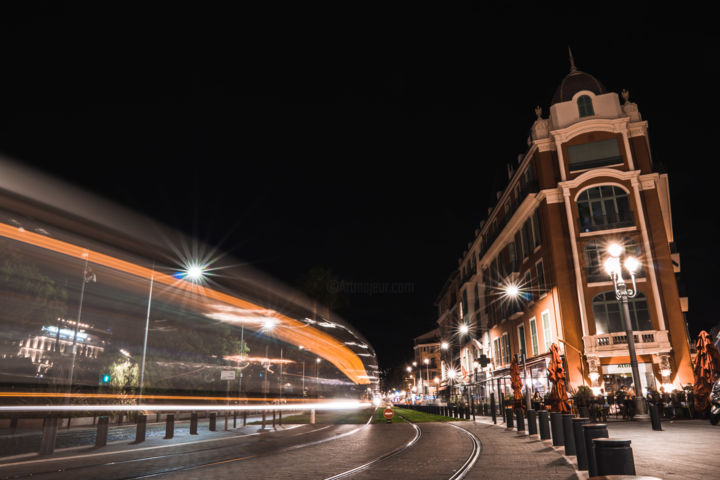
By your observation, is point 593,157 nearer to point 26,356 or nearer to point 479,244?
point 479,244

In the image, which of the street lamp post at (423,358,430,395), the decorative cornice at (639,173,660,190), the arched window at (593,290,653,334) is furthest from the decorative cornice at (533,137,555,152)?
the street lamp post at (423,358,430,395)

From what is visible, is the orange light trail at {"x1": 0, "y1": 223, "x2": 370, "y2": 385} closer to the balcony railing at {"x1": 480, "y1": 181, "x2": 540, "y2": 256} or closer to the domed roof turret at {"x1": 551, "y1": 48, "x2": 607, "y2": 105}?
the balcony railing at {"x1": 480, "y1": 181, "x2": 540, "y2": 256}

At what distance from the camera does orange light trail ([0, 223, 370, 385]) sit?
9359 millimetres

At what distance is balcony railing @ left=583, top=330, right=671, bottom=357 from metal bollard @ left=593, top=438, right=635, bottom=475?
2624 centimetres

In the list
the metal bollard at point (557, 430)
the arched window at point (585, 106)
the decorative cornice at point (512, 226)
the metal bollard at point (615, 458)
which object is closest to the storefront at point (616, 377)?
the decorative cornice at point (512, 226)

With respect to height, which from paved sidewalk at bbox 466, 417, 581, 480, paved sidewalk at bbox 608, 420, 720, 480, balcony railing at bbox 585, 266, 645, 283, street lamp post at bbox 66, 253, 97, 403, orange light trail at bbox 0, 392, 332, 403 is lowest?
paved sidewalk at bbox 466, 417, 581, 480

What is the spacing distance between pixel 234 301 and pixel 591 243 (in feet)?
83.7

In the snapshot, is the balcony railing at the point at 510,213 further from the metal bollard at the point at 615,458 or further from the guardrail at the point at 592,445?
the metal bollard at the point at 615,458

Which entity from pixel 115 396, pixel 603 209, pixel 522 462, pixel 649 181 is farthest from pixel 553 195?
pixel 115 396

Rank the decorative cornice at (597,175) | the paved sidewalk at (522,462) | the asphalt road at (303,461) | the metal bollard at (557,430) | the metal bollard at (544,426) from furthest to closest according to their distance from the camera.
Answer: the decorative cornice at (597,175), the metal bollard at (544,426), the metal bollard at (557,430), the asphalt road at (303,461), the paved sidewalk at (522,462)

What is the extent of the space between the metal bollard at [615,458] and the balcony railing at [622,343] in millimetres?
26240


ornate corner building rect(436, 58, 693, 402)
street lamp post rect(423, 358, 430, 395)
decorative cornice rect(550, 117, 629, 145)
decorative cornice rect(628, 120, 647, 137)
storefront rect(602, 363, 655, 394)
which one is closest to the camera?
ornate corner building rect(436, 58, 693, 402)

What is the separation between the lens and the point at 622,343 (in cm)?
2955

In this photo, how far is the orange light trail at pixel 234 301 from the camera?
936 cm
